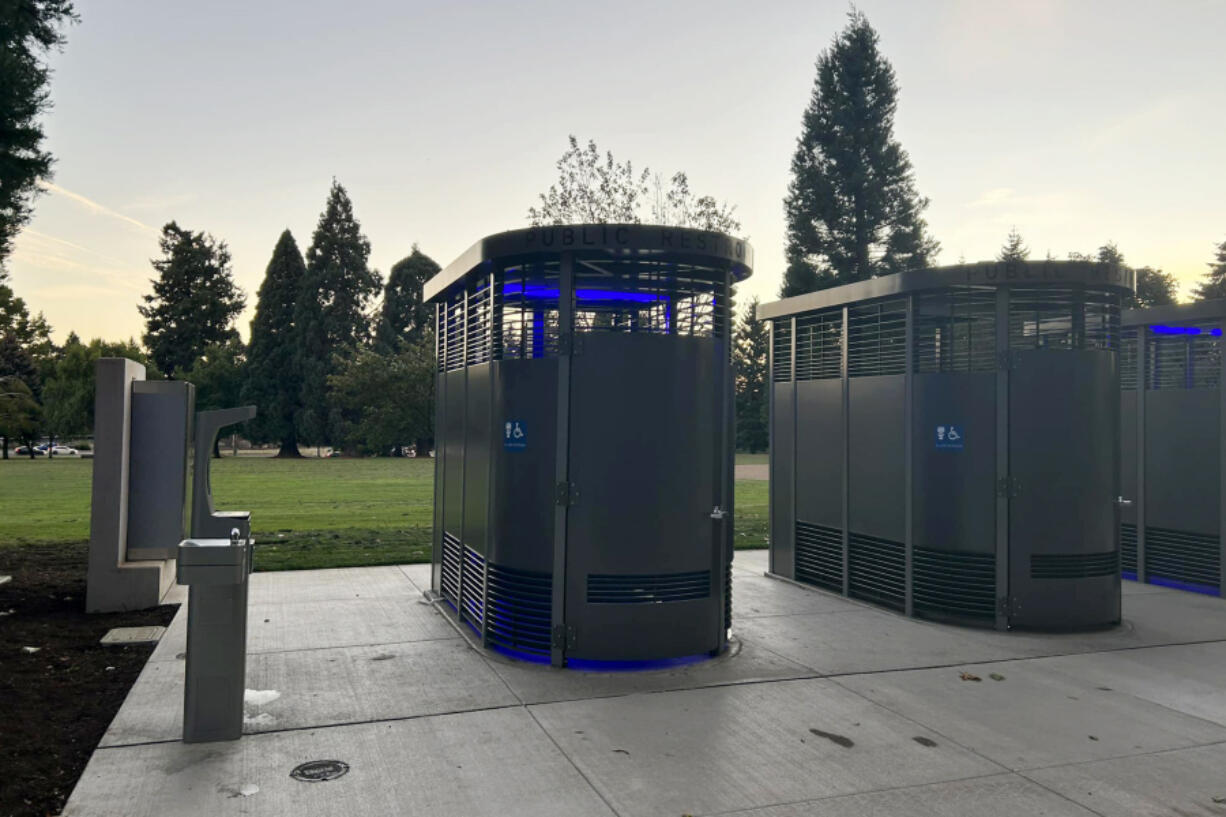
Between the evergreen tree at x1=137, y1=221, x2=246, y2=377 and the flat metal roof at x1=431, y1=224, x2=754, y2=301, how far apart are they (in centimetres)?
6299

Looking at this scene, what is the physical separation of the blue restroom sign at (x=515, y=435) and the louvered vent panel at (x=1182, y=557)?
8265 mm

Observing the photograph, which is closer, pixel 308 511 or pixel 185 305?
pixel 308 511

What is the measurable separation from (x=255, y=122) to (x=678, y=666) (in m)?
16.0

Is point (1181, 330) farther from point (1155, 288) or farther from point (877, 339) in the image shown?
point (1155, 288)

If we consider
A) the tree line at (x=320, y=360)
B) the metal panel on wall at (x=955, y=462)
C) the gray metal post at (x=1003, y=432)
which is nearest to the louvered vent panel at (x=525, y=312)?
the metal panel on wall at (x=955, y=462)

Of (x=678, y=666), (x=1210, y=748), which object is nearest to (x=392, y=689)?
(x=678, y=666)

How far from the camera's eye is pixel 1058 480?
7.89m

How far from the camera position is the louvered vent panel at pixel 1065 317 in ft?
26.5

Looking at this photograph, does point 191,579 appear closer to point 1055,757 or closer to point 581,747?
point 581,747

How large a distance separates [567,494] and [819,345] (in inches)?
178

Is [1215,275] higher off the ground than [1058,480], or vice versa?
[1215,275]

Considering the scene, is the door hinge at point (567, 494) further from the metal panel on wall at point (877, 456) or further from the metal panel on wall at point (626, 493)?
the metal panel on wall at point (877, 456)

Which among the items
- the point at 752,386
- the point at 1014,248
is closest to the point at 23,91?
the point at 752,386

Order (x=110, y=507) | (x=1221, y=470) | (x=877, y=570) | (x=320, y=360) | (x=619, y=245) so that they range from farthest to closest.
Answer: (x=320, y=360) → (x=1221, y=470) → (x=877, y=570) → (x=110, y=507) → (x=619, y=245)
